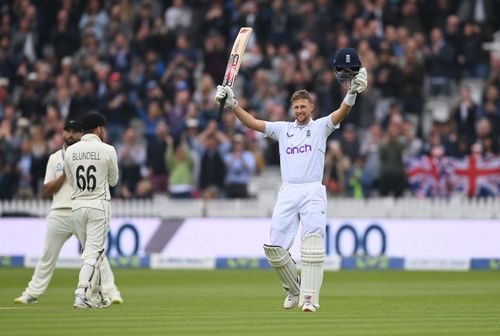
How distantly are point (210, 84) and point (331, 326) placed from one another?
15079 millimetres

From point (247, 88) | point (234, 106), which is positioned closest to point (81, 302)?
point (234, 106)

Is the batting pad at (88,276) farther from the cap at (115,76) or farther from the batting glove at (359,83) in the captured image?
the cap at (115,76)

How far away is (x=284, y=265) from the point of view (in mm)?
12258

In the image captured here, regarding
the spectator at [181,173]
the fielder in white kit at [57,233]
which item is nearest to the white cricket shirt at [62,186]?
the fielder in white kit at [57,233]

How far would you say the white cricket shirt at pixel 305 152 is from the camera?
12.1m

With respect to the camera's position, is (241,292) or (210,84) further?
(210,84)

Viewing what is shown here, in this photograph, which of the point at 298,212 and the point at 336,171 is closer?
the point at 298,212

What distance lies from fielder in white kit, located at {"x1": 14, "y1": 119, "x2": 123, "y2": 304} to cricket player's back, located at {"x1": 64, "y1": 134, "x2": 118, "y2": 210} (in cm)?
55

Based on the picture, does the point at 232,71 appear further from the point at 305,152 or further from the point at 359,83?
the point at 359,83

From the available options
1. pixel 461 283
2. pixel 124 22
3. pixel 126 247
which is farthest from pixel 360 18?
pixel 461 283

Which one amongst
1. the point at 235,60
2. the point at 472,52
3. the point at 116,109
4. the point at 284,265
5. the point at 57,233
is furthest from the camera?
the point at 116,109

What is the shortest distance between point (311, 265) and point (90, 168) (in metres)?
2.45

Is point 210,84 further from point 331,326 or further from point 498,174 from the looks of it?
point 331,326

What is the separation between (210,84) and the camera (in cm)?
2517
